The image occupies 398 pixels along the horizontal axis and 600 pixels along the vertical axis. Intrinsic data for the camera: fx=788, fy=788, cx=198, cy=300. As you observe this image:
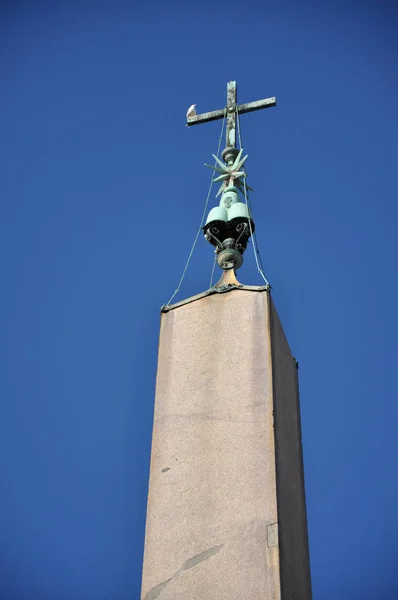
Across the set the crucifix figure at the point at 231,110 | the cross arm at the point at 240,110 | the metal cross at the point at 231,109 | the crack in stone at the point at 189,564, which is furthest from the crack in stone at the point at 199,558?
the cross arm at the point at 240,110

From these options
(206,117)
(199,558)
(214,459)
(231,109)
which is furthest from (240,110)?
(199,558)

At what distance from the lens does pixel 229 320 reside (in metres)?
7.46

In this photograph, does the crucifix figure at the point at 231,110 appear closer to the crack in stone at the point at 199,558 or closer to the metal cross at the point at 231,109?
the metal cross at the point at 231,109

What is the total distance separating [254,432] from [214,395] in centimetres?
57

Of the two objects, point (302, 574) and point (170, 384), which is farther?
point (170, 384)

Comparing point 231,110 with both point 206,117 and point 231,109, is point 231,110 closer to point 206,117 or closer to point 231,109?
point 231,109

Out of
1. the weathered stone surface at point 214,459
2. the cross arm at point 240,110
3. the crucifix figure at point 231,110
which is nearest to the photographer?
the weathered stone surface at point 214,459

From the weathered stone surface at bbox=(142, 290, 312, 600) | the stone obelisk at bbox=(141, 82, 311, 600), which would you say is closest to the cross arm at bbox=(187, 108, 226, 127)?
the stone obelisk at bbox=(141, 82, 311, 600)

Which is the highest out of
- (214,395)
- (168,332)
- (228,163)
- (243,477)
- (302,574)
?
(228,163)

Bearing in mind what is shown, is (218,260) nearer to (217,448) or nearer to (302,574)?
(217,448)

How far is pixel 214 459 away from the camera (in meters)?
6.45

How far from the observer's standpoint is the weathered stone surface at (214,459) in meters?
5.82

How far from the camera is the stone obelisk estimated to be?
230 inches

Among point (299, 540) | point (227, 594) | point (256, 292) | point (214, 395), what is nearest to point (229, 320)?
point (256, 292)
